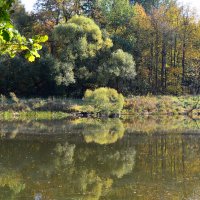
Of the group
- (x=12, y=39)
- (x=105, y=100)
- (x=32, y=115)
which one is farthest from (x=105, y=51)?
(x=12, y=39)

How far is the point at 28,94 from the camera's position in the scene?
126ft

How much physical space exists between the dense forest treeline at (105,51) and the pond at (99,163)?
12377mm

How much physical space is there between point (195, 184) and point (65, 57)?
85.7 feet

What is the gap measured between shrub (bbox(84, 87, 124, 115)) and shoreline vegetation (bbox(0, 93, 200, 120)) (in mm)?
502

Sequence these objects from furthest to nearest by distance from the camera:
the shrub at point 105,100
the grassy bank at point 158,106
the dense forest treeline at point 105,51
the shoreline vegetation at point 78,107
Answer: the dense forest treeline at point 105,51 → the grassy bank at point 158,106 → the shoreline vegetation at point 78,107 → the shrub at point 105,100

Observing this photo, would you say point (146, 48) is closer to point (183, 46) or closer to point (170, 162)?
point (183, 46)

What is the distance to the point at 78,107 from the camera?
3350 centimetres

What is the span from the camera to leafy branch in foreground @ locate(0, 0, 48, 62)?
89.6 inches

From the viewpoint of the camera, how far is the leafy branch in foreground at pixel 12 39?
2.28 meters

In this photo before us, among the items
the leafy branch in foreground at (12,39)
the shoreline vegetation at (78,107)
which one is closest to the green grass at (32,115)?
the shoreline vegetation at (78,107)

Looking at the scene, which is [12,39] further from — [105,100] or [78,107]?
[78,107]

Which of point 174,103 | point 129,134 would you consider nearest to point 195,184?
point 129,134

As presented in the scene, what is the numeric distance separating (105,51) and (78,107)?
7.73 meters

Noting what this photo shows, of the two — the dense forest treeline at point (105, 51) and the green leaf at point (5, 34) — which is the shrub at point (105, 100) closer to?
the dense forest treeline at point (105, 51)
